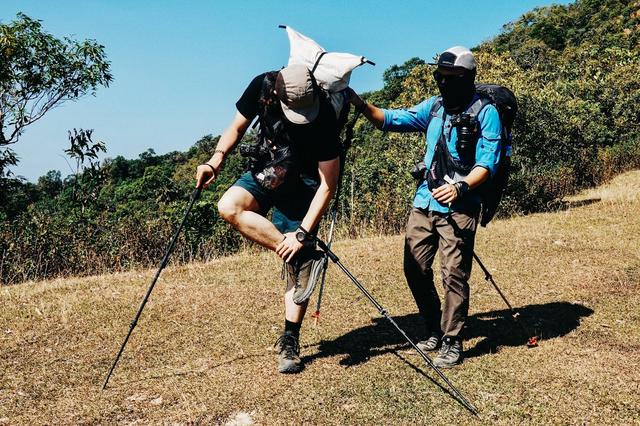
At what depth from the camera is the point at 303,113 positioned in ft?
13.0

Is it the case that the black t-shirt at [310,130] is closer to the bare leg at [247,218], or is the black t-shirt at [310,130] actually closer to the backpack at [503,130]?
the bare leg at [247,218]

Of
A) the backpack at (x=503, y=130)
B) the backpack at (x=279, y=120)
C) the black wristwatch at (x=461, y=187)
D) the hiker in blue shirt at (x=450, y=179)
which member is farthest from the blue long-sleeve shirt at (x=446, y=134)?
the backpack at (x=279, y=120)

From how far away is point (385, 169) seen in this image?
1809 cm

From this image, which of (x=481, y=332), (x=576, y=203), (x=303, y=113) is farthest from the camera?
(x=576, y=203)

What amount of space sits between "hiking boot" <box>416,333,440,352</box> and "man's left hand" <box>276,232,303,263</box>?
166cm

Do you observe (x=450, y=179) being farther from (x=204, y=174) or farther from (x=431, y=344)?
(x=204, y=174)

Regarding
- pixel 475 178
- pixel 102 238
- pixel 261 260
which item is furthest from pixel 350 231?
pixel 475 178

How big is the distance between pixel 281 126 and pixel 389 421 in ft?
7.30

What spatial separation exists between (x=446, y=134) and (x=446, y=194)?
62 centimetres

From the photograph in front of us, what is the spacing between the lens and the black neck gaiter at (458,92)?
4457 millimetres

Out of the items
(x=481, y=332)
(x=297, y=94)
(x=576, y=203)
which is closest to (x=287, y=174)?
(x=297, y=94)

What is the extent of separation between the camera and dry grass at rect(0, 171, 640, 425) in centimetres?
396

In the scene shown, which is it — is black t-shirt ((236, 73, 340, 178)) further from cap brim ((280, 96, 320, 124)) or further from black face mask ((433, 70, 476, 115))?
black face mask ((433, 70, 476, 115))

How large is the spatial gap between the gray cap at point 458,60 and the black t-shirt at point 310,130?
1030 mm
